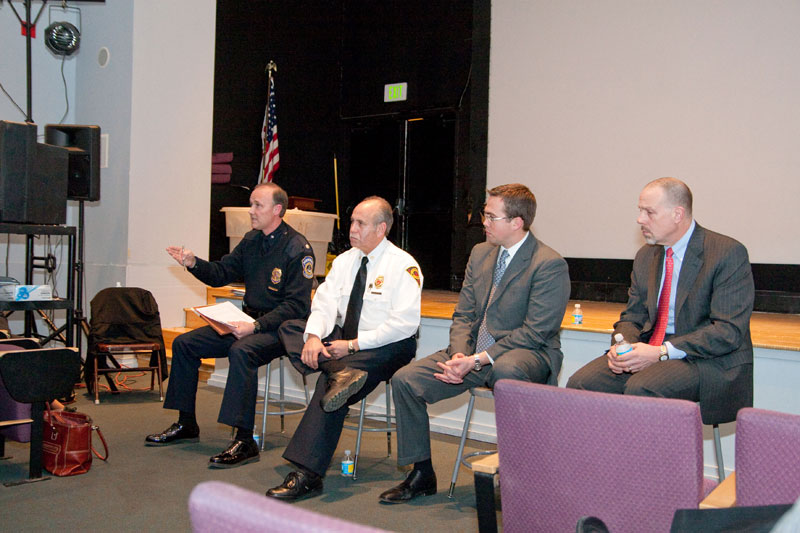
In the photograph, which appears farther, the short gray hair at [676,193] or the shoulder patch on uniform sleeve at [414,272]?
the shoulder patch on uniform sleeve at [414,272]

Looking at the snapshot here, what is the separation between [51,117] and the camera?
634 cm

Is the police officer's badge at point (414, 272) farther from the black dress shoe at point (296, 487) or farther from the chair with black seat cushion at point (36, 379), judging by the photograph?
the chair with black seat cushion at point (36, 379)

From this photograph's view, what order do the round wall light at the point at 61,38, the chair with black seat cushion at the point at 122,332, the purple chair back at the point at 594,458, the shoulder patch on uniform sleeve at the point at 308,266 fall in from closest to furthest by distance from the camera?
the purple chair back at the point at 594,458, the shoulder patch on uniform sleeve at the point at 308,266, the chair with black seat cushion at the point at 122,332, the round wall light at the point at 61,38

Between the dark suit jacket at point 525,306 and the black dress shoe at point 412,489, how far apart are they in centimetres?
57

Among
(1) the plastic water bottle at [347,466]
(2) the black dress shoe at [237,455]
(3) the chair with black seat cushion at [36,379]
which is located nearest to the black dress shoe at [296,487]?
(1) the plastic water bottle at [347,466]

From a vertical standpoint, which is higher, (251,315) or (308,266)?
(308,266)

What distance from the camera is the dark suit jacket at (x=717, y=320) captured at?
98.7 inches

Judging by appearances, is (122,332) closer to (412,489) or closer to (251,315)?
(251,315)

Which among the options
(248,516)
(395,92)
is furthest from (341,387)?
(395,92)

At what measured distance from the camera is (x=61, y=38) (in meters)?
6.00

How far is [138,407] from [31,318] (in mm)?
922

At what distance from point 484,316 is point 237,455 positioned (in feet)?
4.50

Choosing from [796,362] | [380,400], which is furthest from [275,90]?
[796,362]

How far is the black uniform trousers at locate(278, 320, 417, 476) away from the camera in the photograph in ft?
9.62
